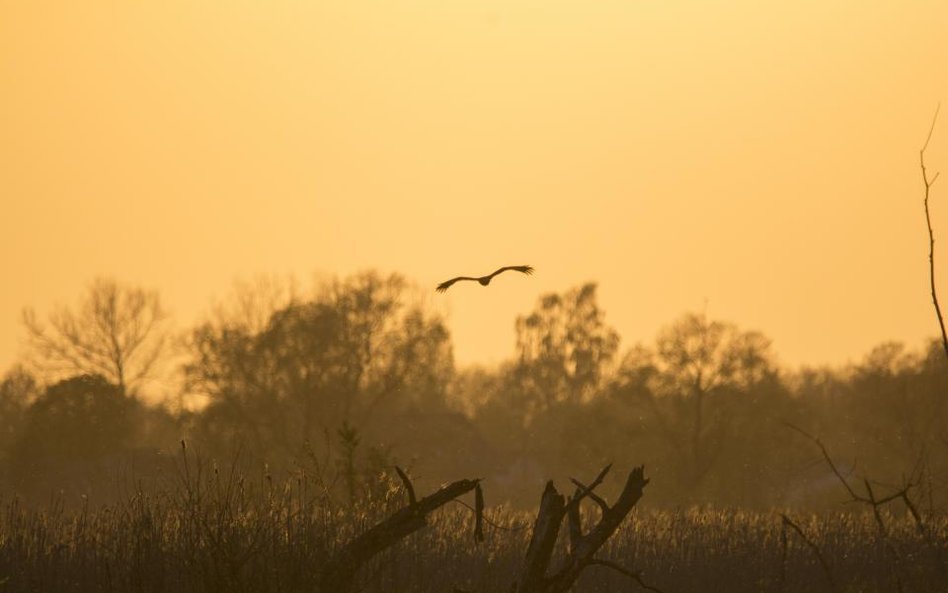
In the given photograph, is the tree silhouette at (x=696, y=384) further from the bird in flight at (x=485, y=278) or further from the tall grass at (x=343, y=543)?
the bird in flight at (x=485, y=278)

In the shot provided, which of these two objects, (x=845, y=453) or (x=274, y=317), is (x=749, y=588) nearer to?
(x=274, y=317)

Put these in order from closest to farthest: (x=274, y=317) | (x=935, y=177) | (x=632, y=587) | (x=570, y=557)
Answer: (x=935, y=177), (x=570, y=557), (x=632, y=587), (x=274, y=317)

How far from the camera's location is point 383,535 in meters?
15.4

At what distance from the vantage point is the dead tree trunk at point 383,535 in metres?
15.0

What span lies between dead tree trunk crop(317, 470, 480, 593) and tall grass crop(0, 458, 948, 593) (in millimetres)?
602

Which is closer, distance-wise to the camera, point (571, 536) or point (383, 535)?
point (571, 536)

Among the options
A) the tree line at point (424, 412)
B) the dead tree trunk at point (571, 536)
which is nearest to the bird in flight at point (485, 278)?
the dead tree trunk at point (571, 536)

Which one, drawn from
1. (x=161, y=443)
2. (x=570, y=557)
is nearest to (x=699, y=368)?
(x=161, y=443)

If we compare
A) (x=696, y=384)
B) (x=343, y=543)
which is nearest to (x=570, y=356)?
(x=696, y=384)

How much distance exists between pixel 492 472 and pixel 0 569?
64610mm

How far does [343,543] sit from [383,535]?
356cm

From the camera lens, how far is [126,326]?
92375 millimetres

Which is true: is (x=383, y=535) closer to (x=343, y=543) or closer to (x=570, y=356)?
(x=343, y=543)

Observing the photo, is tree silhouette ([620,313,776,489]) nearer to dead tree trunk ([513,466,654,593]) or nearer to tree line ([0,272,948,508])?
tree line ([0,272,948,508])
